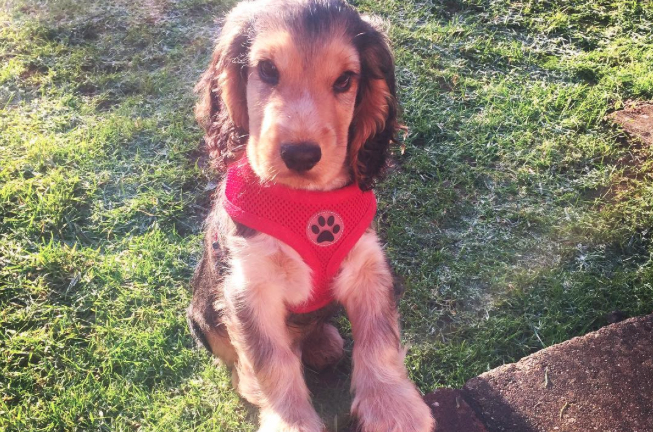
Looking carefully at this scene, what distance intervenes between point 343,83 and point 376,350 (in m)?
1.38

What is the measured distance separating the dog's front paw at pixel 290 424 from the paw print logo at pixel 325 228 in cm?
86

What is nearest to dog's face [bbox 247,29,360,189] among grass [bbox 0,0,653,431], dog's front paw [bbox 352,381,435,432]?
dog's front paw [bbox 352,381,435,432]

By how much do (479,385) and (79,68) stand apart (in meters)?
5.59

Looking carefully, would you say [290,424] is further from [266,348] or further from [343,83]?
[343,83]

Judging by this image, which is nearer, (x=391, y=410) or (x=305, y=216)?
(x=391, y=410)

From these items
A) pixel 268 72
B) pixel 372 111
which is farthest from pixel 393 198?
pixel 268 72

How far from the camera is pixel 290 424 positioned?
2609 mm

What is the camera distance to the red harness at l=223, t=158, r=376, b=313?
276cm

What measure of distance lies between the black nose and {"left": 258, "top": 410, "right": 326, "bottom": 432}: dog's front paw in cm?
122

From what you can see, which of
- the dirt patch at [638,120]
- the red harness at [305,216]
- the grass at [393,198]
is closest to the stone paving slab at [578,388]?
the grass at [393,198]

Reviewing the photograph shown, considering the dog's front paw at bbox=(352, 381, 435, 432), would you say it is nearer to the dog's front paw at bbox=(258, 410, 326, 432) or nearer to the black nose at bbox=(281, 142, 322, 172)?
the dog's front paw at bbox=(258, 410, 326, 432)

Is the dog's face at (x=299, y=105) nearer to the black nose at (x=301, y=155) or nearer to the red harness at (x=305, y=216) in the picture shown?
the black nose at (x=301, y=155)

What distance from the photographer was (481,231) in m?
4.52

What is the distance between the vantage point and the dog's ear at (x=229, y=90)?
2910mm
